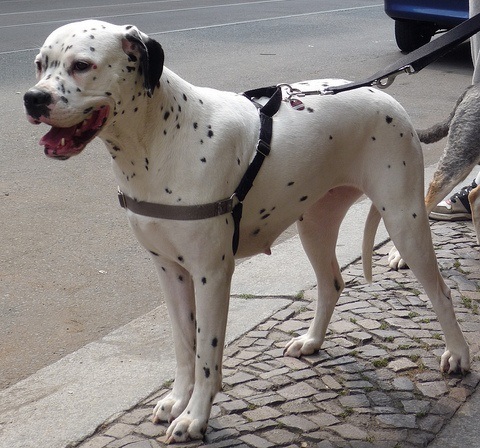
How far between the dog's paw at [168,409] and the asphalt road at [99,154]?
0.91 meters

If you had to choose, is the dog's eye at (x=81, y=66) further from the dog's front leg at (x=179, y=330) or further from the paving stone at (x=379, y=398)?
the paving stone at (x=379, y=398)

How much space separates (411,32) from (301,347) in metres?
10.6

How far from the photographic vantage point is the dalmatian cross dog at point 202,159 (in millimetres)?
3211

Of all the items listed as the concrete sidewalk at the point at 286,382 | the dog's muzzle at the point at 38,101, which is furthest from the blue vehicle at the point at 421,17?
the dog's muzzle at the point at 38,101

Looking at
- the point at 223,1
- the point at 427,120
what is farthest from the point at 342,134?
the point at 223,1

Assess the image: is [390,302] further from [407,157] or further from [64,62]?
[64,62]

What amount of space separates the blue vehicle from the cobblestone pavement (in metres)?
8.74

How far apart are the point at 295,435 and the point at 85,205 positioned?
12.0ft

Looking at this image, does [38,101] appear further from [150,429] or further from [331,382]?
[331,382]

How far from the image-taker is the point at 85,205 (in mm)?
6938

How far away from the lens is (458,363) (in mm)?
4234

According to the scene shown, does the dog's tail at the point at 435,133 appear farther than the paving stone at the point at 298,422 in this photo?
Yes

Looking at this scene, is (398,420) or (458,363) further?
(458,363)

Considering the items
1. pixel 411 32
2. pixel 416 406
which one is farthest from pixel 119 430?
pixel 411 32
